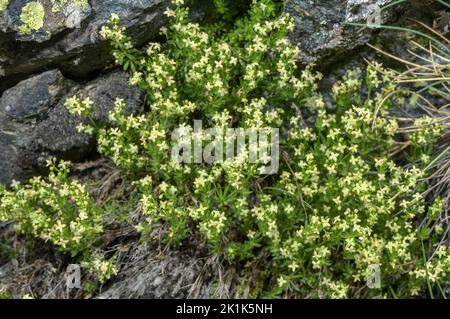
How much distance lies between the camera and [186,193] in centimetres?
502

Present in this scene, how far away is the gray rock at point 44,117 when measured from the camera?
5227 millimetres

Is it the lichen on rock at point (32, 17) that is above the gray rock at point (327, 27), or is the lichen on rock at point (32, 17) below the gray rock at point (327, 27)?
above

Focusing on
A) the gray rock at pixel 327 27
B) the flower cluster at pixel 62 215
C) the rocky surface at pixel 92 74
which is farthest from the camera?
the gray rock at pixel 327 27

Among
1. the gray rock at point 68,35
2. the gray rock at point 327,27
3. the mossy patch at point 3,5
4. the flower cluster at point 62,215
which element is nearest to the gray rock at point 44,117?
the gray rock at point 68,35

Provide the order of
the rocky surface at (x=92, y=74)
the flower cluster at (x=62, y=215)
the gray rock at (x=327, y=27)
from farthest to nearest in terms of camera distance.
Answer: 1. the gray rock at (x=327, y=27)
2. the rocky surface at (x=92, y=74)
3. the flower cluster at (x=62, y=215)

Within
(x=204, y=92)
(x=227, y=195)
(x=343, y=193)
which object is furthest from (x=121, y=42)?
(x=343, y=193)

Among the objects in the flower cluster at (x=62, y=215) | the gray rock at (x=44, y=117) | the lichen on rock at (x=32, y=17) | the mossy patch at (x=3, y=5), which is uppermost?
the mossy patch at (x=3, y=5)

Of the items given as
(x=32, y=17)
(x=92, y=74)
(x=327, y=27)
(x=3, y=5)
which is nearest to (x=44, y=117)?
(x=92, y=74)

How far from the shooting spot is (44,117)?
528 centimetres

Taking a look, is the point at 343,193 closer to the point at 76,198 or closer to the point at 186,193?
the point at 186,193

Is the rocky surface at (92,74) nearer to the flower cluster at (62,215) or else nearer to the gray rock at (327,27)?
the gray rock at (327,27)

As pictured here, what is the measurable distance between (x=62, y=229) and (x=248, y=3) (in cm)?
245

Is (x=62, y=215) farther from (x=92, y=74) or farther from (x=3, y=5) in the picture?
(x=3, y=5)

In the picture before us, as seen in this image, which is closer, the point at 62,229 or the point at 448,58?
the point at 62,229
